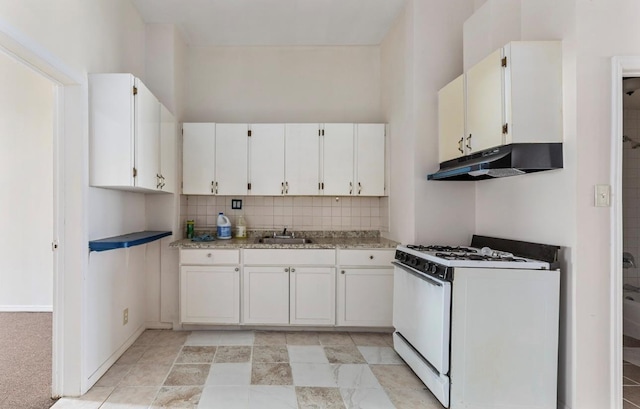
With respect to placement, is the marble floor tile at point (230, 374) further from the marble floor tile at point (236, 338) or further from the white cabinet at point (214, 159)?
the white cabinet at point (214, 159)

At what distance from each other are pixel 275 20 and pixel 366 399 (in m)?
3.33

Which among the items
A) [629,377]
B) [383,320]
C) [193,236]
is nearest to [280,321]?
[383,320]

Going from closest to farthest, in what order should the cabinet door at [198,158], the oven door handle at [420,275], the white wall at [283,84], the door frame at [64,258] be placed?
the oven door handle at [420,275] → the door frame at [64,258] → the cabinet door at [198,158] → the white wall at [283,84]

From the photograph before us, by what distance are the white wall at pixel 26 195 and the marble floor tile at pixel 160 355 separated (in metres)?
1.95

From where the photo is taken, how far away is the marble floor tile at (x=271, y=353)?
2824 millimetres

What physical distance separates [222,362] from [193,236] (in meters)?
1.47

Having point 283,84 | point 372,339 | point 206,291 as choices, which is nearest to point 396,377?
point 372,339

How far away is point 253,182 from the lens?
12.0 feet

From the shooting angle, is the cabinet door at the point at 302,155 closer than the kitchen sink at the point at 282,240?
Yes

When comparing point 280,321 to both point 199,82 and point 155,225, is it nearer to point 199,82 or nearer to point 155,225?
point 155,225

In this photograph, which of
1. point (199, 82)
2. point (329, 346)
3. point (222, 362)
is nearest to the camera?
point (222, 362)

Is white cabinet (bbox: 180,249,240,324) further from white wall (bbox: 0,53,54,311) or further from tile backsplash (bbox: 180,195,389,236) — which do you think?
white wall (bbox: 0,53,54,311)

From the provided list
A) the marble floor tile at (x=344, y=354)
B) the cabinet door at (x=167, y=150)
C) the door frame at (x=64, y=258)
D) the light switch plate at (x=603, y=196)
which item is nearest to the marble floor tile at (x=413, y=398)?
the marble floor tile at (x=344, y=354)

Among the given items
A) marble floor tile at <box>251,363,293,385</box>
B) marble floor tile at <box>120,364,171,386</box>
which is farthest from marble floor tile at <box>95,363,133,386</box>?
marble floor tile at <box>251,363,293,385</box>
